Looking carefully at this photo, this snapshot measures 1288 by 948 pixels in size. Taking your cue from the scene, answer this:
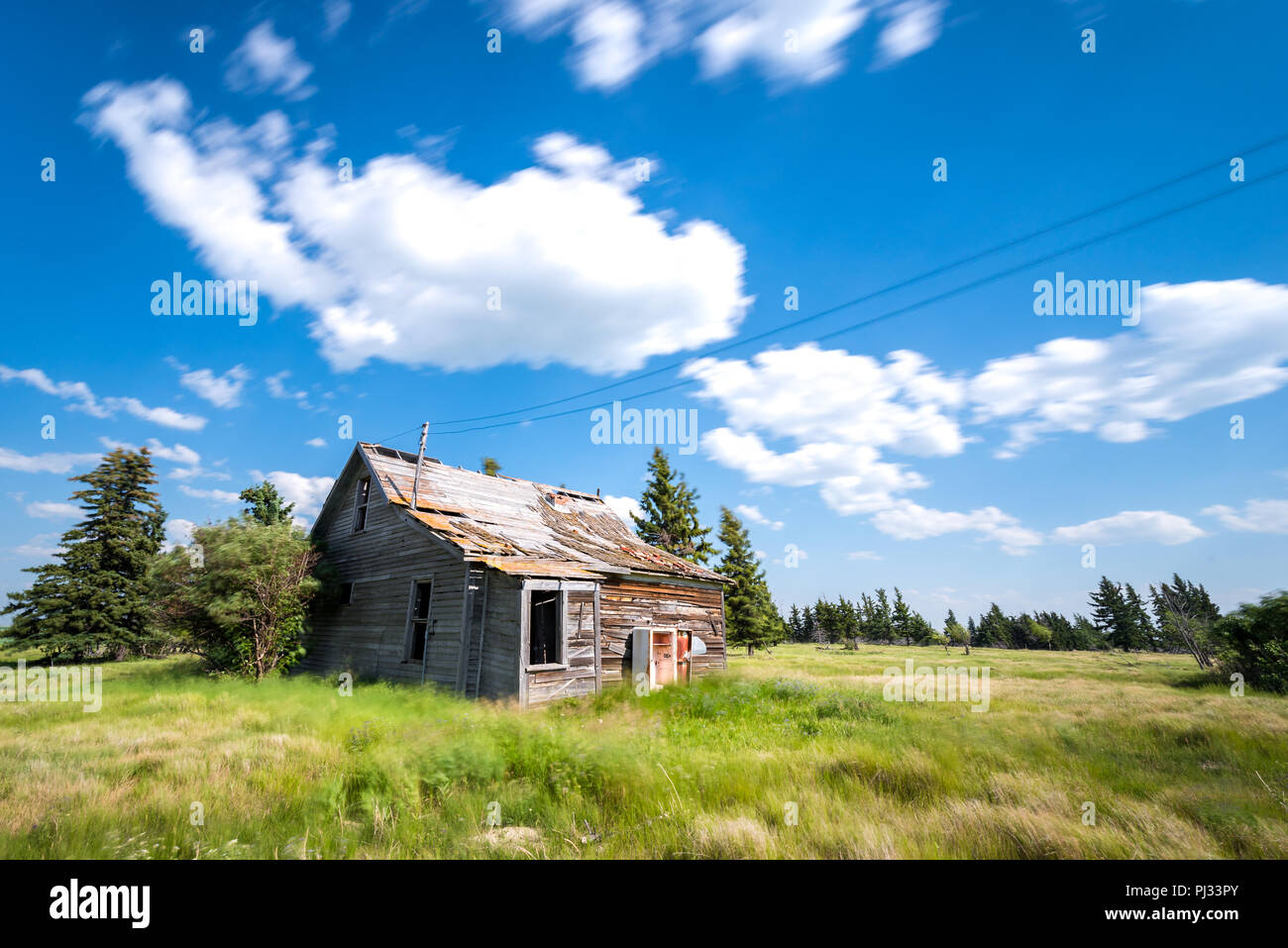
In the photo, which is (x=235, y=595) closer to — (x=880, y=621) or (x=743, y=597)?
(x=743, y=597)

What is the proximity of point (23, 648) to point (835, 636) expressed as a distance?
66.9 metres

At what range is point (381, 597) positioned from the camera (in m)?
15.1

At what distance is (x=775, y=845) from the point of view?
4.55m

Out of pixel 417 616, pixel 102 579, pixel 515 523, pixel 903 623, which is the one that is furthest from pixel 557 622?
pixel 903 623

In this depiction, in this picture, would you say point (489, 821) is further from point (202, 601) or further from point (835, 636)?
point (835, 636)

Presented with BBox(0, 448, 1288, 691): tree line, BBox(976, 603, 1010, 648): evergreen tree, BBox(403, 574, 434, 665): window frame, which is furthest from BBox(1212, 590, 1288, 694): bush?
BBox(976, 603, 1010, 648): evergreen tree

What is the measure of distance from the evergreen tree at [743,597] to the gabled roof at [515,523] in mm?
13908

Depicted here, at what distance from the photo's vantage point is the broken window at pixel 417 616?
13844 mm

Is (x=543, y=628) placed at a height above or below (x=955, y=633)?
above

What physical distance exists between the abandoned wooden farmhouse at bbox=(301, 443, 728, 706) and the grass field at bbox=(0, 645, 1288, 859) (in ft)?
5.47

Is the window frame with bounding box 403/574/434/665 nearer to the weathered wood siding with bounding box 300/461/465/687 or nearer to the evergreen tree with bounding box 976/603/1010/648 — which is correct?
the weathered wood siding with bounding box 300/461/465/687

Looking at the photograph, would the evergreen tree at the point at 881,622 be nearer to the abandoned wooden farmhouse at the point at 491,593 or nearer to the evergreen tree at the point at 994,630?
the evergreen tree at the point at 994,630

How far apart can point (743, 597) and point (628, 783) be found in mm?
27804
